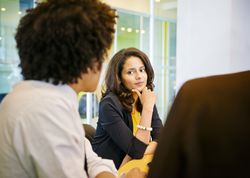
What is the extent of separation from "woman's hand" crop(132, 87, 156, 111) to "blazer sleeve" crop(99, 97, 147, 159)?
157mm

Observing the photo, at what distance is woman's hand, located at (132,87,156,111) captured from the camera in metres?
1.83

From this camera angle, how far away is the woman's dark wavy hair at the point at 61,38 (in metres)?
0.94

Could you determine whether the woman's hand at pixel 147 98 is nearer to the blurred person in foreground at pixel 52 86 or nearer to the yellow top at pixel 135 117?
the yellow top at pixel 135 117

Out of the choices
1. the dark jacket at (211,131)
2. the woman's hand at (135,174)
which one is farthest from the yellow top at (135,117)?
the dark jacket at (211,131)

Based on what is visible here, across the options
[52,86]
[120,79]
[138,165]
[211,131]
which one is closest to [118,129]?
[138,165]

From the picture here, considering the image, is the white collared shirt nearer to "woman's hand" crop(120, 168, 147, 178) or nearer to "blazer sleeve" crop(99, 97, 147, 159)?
"woman's hand" crop(120, 168, 147, 178)

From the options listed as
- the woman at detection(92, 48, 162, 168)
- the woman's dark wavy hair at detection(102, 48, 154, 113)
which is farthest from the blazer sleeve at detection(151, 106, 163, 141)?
the woman's dark wavy hair at detection(102, 48, 154, 113)

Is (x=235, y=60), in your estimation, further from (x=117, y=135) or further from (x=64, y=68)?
(x=64, y=68)

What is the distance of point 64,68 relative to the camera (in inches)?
38.6

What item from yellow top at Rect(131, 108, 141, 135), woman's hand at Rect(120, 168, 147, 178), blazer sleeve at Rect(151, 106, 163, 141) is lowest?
woman's hand at Rect(120, 168, 147, 178)

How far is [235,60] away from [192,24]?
61 cm

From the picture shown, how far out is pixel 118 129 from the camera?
168 centimetres

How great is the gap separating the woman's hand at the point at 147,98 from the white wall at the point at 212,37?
4.35 feet

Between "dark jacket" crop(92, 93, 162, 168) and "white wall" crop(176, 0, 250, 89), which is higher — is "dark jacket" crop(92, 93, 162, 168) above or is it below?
below
